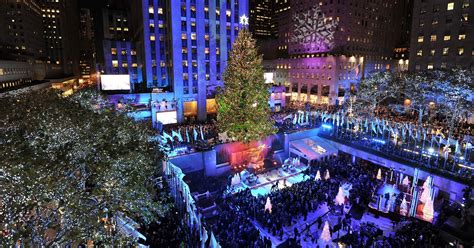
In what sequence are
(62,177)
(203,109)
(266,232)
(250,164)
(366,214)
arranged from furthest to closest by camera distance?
(203,109) < (250,164) < (366,214) < (266,232) < (62,177)

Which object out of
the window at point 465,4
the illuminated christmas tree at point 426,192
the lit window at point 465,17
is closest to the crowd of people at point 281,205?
the illuminated christmas tree at point 426,192

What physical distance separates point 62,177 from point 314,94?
72.5 meters

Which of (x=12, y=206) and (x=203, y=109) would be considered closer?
(x=12, y=206)

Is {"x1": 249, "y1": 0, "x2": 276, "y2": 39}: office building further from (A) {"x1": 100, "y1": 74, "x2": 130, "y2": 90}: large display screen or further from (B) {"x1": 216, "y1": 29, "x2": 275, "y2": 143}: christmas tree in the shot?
(B) {"x1": 216, "y1": 29, "x2": 275, "y2": 143}: christmas tree

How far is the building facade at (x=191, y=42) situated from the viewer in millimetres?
44625

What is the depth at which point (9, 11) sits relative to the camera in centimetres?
8544

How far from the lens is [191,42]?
45.8 m

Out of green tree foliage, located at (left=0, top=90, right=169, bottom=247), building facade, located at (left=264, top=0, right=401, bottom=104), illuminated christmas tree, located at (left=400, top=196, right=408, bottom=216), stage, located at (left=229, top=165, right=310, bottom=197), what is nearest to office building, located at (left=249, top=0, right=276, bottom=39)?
building facade, located at (left=264, top=0, right=401, bottom=104)

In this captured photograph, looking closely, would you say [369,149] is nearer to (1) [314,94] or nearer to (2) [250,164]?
(2) [250,164]

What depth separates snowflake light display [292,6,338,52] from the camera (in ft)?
234

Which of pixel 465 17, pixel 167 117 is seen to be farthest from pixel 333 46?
pixel 167 117

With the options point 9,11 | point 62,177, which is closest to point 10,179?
point 62,177

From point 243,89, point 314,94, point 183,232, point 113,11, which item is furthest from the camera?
point 113,11

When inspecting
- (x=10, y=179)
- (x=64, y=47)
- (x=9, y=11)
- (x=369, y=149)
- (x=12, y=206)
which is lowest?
(x=369, y=149)
